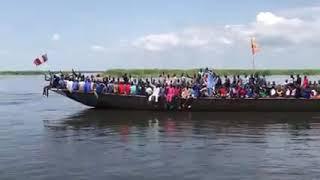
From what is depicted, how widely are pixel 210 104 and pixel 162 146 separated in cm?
1153

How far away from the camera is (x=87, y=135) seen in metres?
21.3

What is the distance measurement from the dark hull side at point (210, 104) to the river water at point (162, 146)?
1.72 ft

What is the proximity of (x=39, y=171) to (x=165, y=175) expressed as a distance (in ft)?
10.3

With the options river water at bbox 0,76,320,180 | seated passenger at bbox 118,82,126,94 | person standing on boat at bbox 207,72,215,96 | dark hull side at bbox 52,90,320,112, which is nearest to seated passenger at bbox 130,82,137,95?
dark hull side at bbox 52,90,320,112

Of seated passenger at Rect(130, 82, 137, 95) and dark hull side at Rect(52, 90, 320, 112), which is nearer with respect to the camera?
dark hull side at Rect(52, 90, 320, 112)

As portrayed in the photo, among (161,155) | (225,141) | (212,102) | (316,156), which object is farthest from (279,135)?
(212,102)

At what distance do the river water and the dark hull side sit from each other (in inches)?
20.6

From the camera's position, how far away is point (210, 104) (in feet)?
96.6

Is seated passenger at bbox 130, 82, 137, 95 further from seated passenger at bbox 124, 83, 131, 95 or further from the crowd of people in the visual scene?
seated passenger at bbox 124, 83, 131, 95

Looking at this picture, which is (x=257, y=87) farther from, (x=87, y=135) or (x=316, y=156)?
(x=316, y=156)

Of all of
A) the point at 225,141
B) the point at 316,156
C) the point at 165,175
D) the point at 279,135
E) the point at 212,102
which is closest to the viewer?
the point at 165,175

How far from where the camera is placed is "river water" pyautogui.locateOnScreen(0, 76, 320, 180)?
14023mm

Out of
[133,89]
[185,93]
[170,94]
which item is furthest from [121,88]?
[185,93]

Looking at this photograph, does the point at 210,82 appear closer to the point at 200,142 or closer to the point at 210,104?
the point at 210,104
